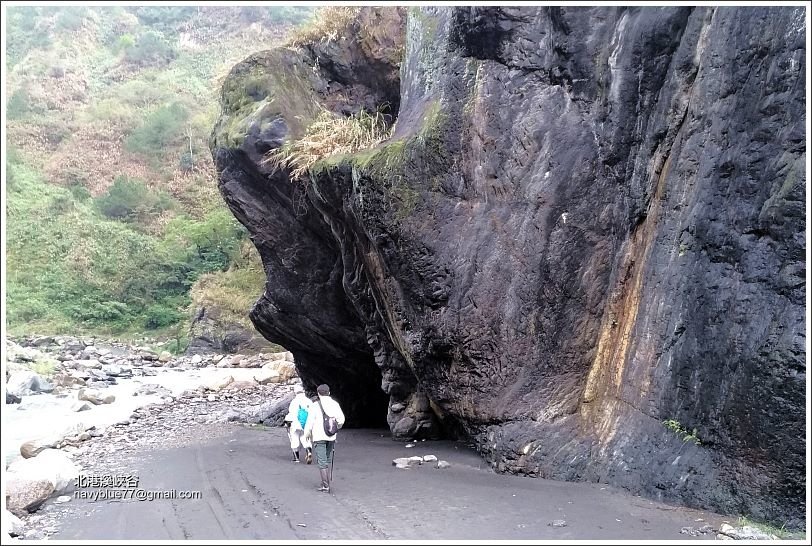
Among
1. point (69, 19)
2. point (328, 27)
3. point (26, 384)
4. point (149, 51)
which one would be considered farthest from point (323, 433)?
point (69, 19)

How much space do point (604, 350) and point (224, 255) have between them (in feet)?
112

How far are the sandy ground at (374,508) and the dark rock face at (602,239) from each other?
1.81 feet

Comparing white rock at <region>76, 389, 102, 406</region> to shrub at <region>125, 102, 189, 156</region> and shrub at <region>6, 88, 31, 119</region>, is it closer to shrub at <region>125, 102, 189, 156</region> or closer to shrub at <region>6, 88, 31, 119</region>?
shrub at <region>125, 102, 189, 156</region>

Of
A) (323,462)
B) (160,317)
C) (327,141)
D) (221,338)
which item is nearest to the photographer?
(323,462)

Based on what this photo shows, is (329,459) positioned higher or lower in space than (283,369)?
higher

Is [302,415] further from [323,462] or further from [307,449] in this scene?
[323,462]

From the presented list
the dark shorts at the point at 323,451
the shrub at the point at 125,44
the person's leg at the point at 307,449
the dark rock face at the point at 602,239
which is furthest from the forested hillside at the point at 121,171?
the dark shorts at the point at 323,451

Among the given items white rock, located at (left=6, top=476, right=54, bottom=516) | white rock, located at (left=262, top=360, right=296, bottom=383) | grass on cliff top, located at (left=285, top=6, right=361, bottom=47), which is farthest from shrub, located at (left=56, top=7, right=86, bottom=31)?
white rock, located at (left=6, top=476, right=54, bottom=516)

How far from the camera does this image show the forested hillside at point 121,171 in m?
37.3

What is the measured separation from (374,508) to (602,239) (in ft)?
13.4

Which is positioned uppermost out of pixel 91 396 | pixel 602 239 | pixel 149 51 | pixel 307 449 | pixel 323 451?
pixel 149 51

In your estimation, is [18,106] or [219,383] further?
[18,106]

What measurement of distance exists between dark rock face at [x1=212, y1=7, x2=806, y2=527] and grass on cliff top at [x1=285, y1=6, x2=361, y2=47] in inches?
115

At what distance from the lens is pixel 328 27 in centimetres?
1260
